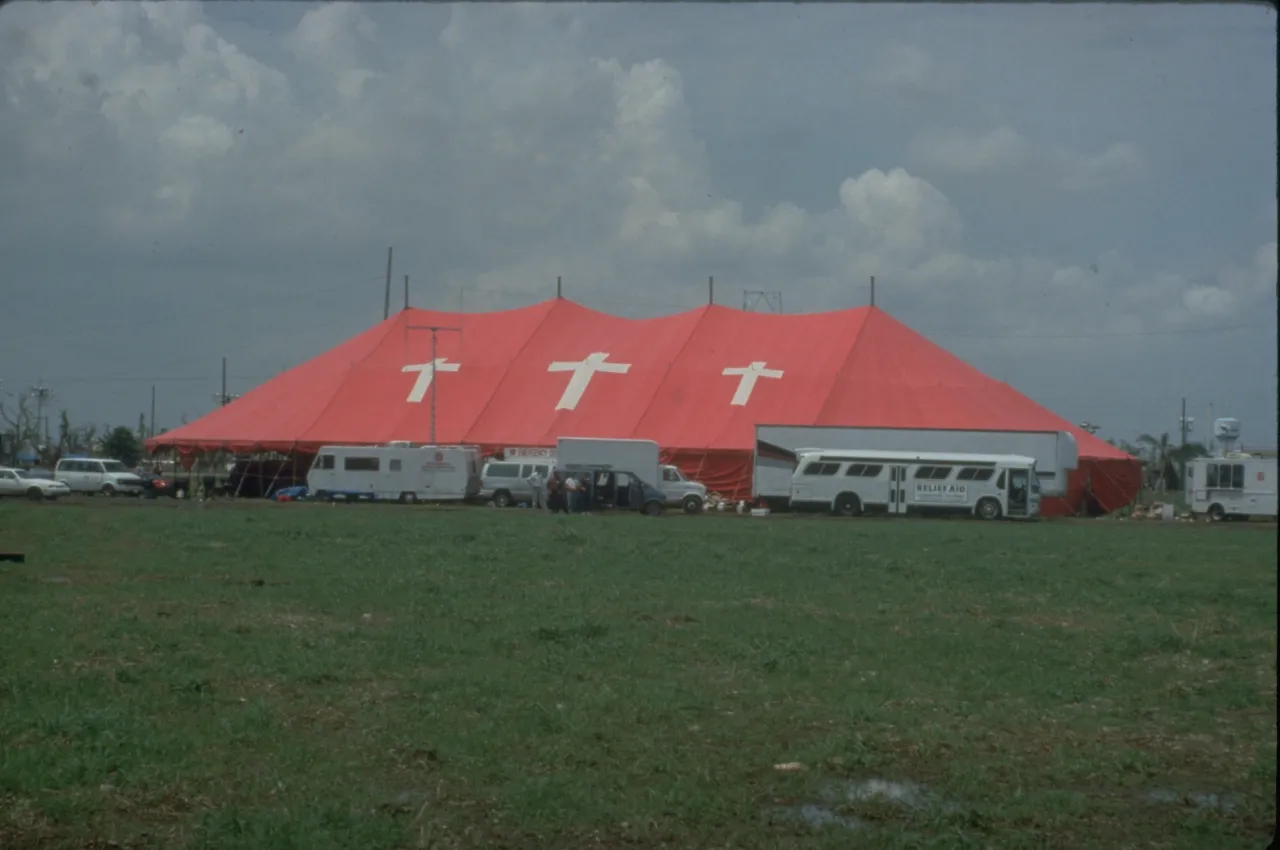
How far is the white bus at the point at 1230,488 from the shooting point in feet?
135

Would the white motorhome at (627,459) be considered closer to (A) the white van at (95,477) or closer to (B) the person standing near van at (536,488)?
(B) the person standing near van at (536,488)

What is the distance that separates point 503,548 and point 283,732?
48.2 ft

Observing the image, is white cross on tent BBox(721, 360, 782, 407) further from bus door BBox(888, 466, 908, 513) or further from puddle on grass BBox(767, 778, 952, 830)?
puddle on grass BBox(767, 778, 952, 830)

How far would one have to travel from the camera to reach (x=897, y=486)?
44.2m

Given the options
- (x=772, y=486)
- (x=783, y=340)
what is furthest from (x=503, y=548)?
(x=783, y=340)

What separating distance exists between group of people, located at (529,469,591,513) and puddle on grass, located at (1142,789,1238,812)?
34246mm

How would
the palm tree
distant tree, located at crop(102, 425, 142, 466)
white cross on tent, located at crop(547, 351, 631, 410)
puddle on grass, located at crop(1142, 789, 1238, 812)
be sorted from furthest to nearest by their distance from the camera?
distant tree, located at crop(102, 425, 142, 466), white cross on tent, located at crop(547, 351, 631, 410), the palm tree, puddle on grass, located at crop(1142, 789, 1238, 812)

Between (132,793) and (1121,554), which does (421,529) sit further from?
(132,793)

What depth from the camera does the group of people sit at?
137 feet

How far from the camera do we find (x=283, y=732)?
28.1 ft

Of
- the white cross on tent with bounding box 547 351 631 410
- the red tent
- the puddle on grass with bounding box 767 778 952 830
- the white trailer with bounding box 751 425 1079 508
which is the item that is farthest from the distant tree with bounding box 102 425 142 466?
the puddle on grass with bounding box 767 778 952 830

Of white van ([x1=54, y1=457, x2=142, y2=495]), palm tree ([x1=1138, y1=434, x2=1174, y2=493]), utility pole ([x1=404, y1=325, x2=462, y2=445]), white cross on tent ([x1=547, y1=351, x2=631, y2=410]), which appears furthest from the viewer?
white cross on tent ([x1=547, y1=351, x2=631, y2=410])

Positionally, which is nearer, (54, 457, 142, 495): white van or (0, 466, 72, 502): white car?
(0, 466, 72, 502): white car

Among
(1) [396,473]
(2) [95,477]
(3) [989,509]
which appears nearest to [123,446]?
(2) [95,477]
